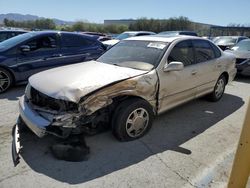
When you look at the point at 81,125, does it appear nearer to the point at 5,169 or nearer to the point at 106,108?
the point at 106,108

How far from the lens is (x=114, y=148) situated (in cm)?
343

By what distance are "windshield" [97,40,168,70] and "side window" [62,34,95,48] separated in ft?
8.66

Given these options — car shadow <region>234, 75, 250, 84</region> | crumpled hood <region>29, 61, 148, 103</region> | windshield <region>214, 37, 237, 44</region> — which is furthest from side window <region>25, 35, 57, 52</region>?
windshield <region>214, 37, 237, 44</region>

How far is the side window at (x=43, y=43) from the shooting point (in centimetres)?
636

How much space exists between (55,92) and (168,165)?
1731mm

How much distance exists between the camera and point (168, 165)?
306 cm

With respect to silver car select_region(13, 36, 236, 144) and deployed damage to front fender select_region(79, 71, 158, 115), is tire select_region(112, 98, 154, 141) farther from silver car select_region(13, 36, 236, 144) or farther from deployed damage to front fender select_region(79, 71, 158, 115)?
deployed damage to front fender select_region(79, 71, 158, 115)

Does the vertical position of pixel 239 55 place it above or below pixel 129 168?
above

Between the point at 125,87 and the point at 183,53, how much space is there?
5.60 ft

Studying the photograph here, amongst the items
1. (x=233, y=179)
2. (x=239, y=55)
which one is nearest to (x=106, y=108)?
(x=233, y=179)

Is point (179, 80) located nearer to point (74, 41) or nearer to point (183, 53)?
point (183, 53)

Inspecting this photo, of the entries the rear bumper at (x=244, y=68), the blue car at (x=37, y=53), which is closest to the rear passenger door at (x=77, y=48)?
the blue car at (x=37, y=53)

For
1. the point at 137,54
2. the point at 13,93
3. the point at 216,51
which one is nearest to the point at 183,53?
the point at 137,54

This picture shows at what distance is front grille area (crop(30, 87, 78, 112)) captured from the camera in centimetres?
305
